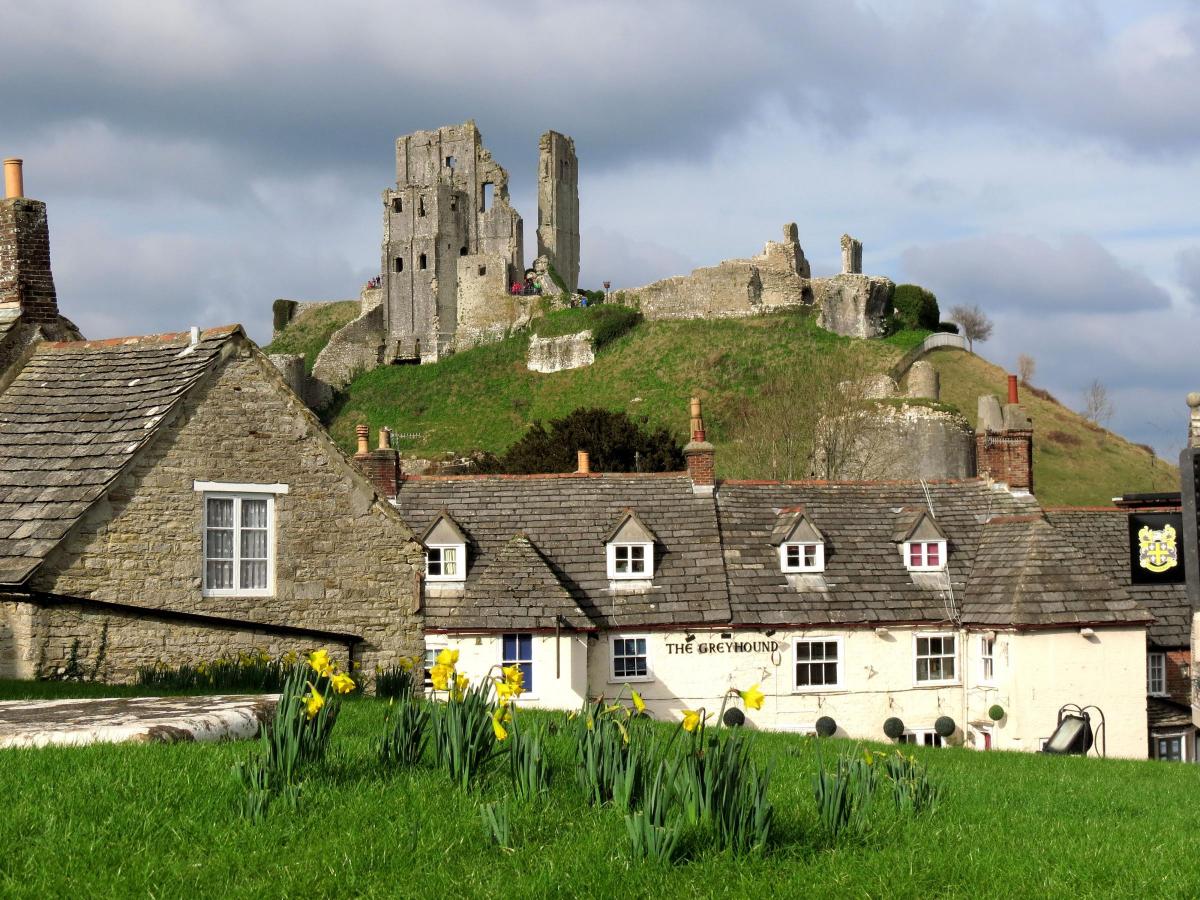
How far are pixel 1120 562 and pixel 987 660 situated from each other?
5.73 metres

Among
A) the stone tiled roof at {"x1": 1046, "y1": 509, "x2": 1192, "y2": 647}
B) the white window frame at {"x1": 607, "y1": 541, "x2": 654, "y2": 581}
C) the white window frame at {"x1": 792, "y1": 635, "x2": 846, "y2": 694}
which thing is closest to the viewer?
the white window frame at {"x1": 792, "y1": 635, "x2": 846, "y2": 694}

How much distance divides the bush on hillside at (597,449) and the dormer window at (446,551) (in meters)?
23.4

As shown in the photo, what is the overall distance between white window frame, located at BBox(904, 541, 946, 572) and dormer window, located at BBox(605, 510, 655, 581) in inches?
233

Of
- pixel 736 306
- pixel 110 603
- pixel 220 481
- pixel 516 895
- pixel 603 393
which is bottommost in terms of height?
pixel 516 895

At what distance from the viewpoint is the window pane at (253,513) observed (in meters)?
16.3

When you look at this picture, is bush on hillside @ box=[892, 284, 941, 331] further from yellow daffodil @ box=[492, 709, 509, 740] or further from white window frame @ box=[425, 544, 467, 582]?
yellow daffodil @ box=[492, 709, 509, 740]

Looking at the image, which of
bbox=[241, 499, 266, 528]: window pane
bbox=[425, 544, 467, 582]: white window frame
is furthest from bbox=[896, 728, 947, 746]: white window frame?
bbox=[241, 499, 266, 528]: window pane

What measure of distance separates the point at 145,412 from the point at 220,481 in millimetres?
1214

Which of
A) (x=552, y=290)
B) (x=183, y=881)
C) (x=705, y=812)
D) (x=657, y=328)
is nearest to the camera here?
(x=183, y=881)

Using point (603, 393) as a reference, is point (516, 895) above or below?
below

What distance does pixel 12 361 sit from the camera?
56.5 feet

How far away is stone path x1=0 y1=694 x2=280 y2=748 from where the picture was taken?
852 cm

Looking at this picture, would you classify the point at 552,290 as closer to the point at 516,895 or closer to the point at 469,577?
the point at 469,577

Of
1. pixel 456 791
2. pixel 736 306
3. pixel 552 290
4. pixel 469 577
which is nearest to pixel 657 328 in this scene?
pixel 736 306
